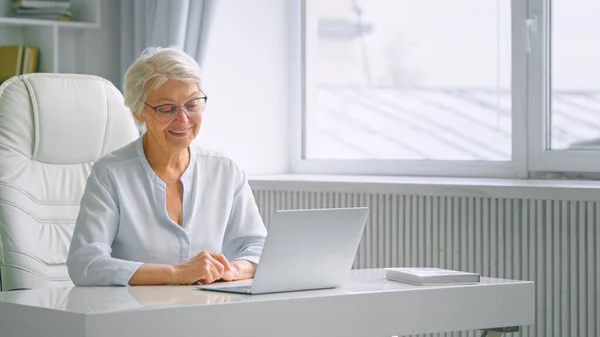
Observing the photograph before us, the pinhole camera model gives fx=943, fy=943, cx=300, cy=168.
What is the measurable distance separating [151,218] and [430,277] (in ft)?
2.17

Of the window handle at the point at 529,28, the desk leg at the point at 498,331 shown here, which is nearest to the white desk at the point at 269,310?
the desk leg at the point at 498,331

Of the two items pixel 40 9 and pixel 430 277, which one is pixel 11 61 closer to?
pixel 40 9

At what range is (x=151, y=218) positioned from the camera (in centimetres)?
218

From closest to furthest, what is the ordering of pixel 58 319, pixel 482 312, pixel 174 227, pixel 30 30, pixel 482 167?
pixel 58 319, pixel 482 312, pixel 174 227, pixel 482 167, pixel 30 30

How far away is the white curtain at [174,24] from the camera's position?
11.7ft

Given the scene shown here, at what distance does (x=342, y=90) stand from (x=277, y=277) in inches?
85.2

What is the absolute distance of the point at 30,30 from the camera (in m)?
3.77

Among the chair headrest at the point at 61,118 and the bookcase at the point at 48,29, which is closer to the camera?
the chair headrest at the point at 61,118

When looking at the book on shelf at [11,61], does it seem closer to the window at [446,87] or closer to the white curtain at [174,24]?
the white curtain at [174,24]

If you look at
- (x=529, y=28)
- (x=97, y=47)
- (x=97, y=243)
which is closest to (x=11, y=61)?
(x=97, y=47)

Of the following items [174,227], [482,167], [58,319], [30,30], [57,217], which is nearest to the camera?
[58,319]

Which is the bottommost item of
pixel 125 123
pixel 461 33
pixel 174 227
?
pixel 174 227

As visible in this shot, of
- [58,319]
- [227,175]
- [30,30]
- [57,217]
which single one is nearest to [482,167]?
[227,175]

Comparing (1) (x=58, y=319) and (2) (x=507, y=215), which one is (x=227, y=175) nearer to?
(1) (x=58, y=319)
